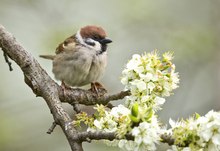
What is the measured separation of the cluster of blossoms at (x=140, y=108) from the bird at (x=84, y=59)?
6.87 ft

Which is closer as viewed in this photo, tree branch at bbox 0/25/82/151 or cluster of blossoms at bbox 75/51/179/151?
cluster of blossoms at bbox 75/51/179/151

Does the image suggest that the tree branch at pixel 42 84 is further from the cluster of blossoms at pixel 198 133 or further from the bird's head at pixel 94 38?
the bird's head at pixel 94 38

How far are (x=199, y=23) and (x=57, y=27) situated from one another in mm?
1901

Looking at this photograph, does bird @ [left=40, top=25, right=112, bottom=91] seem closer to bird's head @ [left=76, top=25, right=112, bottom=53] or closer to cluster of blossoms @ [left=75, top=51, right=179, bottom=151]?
bird's head @ [left=76, top=25, right=112, bottom=53]

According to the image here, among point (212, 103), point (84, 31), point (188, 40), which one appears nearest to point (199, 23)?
point (188, 40)

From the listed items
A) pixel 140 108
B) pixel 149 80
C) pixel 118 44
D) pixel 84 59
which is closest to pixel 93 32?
pixel 84 59

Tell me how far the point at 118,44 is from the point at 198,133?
4920 mm

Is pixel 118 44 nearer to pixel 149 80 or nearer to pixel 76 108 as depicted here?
pixel 76 108

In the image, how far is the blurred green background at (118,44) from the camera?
5.52 m

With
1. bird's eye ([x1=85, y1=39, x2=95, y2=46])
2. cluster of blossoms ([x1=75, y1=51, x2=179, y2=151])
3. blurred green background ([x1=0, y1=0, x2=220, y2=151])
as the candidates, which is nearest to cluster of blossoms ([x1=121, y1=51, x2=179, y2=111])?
cluster of blossoms ([x1=75, y1=51, x2=179, y2=151])

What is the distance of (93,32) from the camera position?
5.06m

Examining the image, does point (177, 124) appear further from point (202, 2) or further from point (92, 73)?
point (202, 2)

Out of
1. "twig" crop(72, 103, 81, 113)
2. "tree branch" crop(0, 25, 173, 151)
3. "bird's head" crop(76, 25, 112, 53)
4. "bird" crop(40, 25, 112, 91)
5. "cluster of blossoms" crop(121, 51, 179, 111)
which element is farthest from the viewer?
"bird's head" crop(76, 25, 112, 53)

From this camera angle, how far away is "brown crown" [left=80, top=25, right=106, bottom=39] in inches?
196
